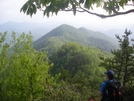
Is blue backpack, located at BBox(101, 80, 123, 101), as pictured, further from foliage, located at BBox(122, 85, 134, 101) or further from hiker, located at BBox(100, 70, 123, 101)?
foliage, located at BBox(122, 85, 134, 101)

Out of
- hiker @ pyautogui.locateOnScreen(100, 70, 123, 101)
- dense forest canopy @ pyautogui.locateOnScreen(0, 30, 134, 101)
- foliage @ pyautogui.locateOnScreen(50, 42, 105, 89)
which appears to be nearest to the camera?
hiker @ pyautogui.locateOnScreen(100, 70, 123, 101)

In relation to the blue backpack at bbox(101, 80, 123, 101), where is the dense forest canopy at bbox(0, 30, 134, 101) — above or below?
below

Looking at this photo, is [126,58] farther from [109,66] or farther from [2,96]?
[2,96]

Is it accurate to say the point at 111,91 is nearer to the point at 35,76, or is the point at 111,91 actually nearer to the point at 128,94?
the point at 35,76

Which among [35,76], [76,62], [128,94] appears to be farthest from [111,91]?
[76,62]

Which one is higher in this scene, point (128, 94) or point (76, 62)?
point (128, 94)

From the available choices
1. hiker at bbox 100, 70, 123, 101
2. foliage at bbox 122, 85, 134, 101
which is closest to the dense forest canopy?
foliage at bbox 122, 85, 134, 101

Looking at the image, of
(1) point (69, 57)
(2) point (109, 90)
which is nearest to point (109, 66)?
(2) point (109, 90)

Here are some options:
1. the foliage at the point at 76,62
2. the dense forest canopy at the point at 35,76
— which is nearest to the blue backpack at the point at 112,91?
the dense forest canopy at the point at 35,76

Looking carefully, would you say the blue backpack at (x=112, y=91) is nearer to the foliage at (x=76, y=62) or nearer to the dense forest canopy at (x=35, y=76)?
the dense forest canopy at (x=35, y=76)

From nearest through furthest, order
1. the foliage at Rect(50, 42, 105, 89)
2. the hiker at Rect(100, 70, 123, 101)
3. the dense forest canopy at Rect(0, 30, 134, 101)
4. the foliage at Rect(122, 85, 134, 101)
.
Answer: the hiker at Rect(100, 70, 123, 101)
the foliage at Rect(122, 85, 134, 101)
the dense forest canopy at Rect(0, 30, 134, 101)
the foliage at Rect(50, 42, 105, 89)

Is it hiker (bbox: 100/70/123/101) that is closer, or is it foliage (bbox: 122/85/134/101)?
hiker (bbox: 100/70/123/101)

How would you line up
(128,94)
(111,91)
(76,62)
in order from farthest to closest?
(76,62)
(128,94)
(111,91)

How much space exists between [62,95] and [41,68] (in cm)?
217
